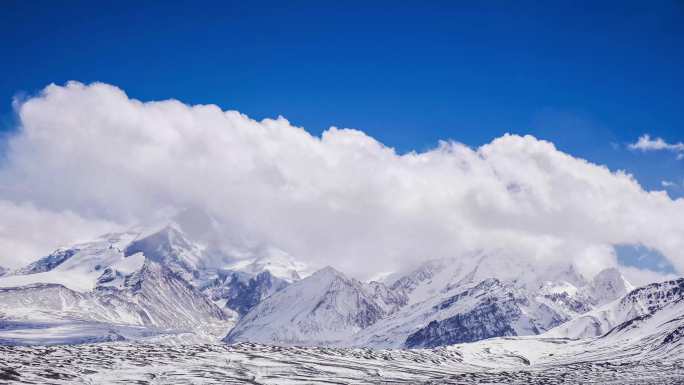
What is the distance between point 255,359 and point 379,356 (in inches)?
1735

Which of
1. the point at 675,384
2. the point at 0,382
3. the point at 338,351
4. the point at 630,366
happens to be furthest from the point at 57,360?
the point at 630,366

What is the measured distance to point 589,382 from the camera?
378 feet

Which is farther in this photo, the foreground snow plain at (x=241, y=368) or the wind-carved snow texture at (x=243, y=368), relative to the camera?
the wind-carved snow texture at (x=243, y=368)

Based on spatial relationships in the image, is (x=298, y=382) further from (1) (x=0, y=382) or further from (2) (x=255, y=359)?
(1) (x=0, y=382)

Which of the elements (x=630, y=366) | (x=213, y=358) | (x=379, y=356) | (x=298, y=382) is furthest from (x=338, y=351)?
(x=630, y=366)

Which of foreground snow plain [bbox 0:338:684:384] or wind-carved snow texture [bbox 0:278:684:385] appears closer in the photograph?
foreground snow plain [bbox 0:338:684:384]

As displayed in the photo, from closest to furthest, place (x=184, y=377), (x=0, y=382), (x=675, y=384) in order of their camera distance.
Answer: (x=0, y=382)
(x=675, y=384)
(x=184, y=377)

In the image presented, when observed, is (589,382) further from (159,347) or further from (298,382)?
(159,347)

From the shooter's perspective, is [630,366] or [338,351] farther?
[338,351]

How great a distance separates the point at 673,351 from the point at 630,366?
159 feet

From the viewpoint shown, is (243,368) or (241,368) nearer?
(241,368)

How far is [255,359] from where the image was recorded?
478ft

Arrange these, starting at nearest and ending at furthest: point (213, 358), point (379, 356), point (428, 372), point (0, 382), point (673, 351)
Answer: point (0, 382), point (213, 358), point (428, 372), point (379, 356), point (673, 351)

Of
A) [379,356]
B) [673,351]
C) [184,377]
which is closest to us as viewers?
[184,377]
